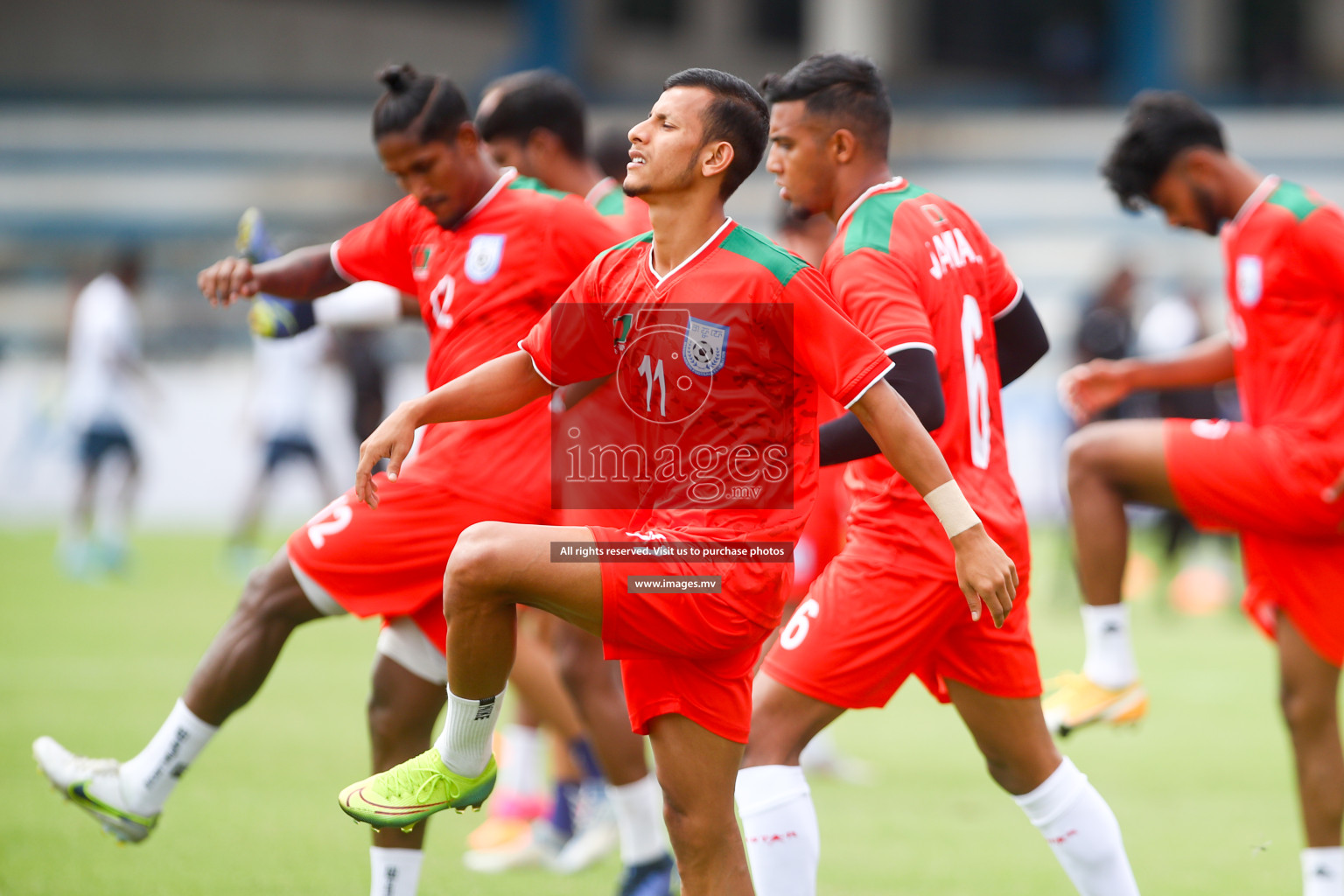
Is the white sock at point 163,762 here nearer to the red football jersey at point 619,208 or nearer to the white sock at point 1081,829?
the red football jersey at point 619,208

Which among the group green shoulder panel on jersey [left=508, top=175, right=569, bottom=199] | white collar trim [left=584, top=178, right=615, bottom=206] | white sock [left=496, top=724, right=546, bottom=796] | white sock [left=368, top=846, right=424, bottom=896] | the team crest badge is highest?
green shoulder panel on jersey [left=508, top=175, right=569, bottom=199]

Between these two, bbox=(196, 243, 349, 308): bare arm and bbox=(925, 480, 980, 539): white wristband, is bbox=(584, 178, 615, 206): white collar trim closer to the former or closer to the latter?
bbox=(196, 243, 349, 308): bare arm

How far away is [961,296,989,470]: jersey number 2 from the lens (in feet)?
12.1

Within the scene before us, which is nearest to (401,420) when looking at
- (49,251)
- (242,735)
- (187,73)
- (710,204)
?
(710,204)

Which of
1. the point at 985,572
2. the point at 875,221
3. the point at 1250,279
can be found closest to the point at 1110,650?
the point at 1250,279

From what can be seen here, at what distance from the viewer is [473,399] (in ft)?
11.1

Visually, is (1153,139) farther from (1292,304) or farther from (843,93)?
(843,93)

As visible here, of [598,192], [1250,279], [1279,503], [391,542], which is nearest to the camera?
[391,542]

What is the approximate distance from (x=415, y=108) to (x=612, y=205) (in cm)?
119

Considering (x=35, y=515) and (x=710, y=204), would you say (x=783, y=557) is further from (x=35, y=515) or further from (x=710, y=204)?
(x=35, y=515)

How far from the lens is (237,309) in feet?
67.2

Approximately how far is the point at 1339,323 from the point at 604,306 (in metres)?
2.42

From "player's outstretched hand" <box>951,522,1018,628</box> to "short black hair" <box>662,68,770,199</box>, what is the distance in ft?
3.21

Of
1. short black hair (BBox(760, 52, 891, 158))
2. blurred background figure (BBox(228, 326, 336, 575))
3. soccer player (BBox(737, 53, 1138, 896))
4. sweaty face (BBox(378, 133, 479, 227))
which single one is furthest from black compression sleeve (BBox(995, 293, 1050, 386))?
blurred background figure (BBox(228, 326, 336, 575))
